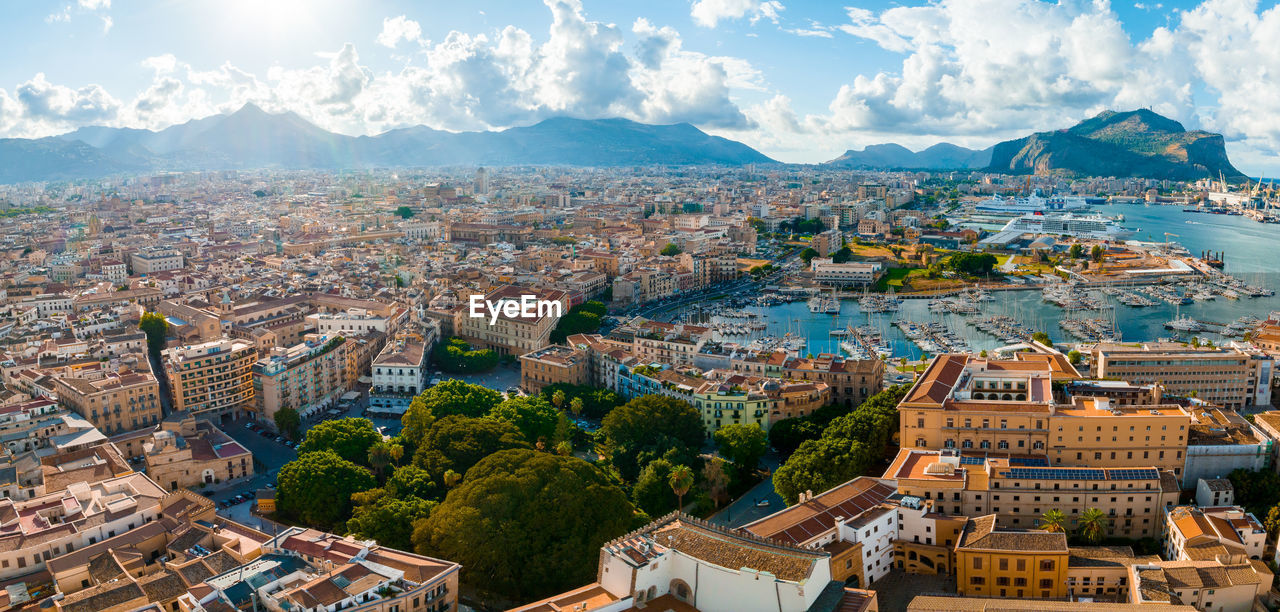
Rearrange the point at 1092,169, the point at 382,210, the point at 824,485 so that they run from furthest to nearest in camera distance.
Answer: the point at 1092,169
the point at 382,210
the point at 824,485

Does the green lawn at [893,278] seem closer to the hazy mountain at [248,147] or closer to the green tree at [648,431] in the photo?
the green tree at [648,431]

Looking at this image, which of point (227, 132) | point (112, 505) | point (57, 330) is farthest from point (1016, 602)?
point (227, 132)

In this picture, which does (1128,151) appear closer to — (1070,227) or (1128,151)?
(1128,151)

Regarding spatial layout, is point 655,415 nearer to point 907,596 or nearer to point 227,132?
point 907,596

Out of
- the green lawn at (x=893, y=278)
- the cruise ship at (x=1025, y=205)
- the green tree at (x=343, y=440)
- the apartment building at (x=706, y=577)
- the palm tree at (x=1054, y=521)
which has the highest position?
the cruise ship at (x=1025, y=205)

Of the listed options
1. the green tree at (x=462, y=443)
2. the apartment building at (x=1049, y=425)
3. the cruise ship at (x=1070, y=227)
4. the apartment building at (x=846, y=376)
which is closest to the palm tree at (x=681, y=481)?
the green tree at (x=462, y=443)

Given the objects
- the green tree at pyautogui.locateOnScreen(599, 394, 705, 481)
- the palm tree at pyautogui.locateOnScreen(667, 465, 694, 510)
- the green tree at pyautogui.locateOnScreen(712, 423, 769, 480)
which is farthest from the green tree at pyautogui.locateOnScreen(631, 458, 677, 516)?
the green tree at pyautogui.locateOnScreen(712, 423, 769, 480)

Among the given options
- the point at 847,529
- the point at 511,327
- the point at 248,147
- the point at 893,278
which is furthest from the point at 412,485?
the point at 248,147
